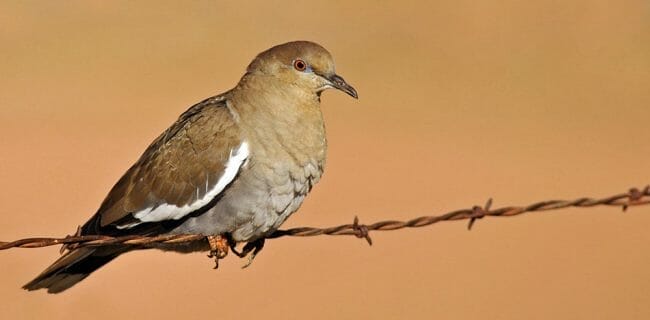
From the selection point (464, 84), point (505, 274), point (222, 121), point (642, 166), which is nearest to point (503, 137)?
A: point (642, 166)

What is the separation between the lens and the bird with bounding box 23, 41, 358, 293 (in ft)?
22.1

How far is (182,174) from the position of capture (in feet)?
22.8

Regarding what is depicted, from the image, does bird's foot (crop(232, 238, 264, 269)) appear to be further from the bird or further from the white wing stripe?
the white wing stripe

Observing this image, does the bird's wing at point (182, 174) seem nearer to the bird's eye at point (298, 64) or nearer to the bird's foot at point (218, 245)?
the bird's foot at point (218, 245)

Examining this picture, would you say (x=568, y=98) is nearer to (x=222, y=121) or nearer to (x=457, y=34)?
(x=457, y=34)

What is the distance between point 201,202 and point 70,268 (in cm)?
88

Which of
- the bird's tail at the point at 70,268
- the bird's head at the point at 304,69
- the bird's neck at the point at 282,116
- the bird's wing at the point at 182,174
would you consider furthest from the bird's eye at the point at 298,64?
the bird's tail at the point at 70,268

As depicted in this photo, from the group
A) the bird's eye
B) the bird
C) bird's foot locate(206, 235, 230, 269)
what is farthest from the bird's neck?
bird's foot locate(206, 235, 230, 269)

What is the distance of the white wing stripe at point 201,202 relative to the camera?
673 centimetres

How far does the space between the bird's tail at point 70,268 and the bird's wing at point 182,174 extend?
15 centimetres

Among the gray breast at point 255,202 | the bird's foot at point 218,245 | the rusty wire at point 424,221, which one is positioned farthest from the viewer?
the bird's foot at point 218,245

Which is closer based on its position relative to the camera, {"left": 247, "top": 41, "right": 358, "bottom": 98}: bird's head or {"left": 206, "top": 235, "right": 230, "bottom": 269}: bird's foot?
{"left": 206, "top": 235, "right": 230, "bottom": 269}: bird's foot

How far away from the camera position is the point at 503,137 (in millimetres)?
23047

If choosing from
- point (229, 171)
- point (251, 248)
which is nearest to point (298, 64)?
point (229, 171)
